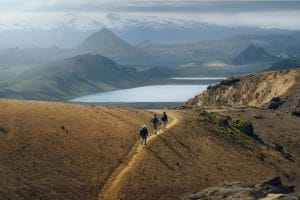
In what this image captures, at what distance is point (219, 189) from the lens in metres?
57.6

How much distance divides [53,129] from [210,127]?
3124cm

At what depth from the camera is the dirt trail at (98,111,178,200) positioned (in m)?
61.6

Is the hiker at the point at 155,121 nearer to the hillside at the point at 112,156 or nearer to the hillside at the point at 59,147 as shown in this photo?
the hillside at the point at 112,156

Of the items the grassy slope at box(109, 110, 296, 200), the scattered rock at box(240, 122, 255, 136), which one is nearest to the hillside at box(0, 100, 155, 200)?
the grassy slope at box(109, 110, 296, 200)

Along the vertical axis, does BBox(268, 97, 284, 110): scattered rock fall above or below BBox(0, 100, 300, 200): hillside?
above

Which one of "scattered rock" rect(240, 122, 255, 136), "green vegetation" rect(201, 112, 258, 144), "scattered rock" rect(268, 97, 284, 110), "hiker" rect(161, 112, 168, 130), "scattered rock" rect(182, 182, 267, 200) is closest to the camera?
"scattered rock" rect(182, 182, 267, 200)

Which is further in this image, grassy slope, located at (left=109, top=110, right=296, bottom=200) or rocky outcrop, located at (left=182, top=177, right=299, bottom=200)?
grassy slope, located at (left=109, top=110, right=296, bottom=200)

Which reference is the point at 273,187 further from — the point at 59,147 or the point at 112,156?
the point at 59,147

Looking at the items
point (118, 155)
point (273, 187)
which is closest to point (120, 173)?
point (118, 155)

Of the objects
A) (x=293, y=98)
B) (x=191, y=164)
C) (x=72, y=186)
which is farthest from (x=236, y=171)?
(x=293, y=98)

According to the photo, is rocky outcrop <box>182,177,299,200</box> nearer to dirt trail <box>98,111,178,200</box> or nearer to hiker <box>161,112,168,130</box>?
dirt trail <box>98,111,178,200</box>

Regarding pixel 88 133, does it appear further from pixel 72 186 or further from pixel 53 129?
pixel 72 186

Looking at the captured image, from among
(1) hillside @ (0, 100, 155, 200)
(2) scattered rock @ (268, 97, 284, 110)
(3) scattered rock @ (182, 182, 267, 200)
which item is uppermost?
(2) scattered rock @ (268, 97, 284, 110)

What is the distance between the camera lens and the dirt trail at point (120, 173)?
61594 millimetres
